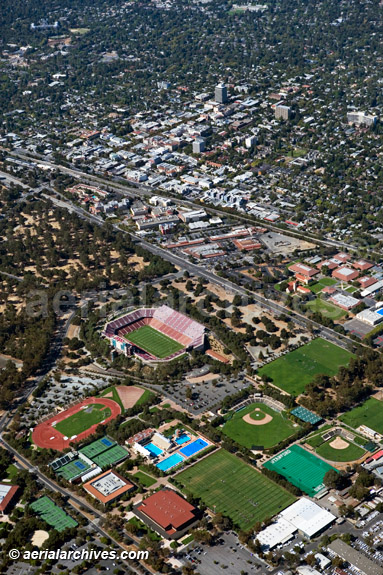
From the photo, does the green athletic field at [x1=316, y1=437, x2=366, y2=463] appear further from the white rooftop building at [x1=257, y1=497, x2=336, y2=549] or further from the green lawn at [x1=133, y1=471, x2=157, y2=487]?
the green lawn at [x1=133, y1=471, x2=157, y2=487]

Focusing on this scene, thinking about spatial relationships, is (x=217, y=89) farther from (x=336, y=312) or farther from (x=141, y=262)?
(x=336, y=312)

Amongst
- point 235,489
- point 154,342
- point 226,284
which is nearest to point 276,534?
point 235,489

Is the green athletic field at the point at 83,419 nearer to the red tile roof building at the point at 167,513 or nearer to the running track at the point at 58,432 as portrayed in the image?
the running track at the point at 58,432

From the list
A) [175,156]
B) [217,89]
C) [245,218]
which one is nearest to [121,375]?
[245,218]

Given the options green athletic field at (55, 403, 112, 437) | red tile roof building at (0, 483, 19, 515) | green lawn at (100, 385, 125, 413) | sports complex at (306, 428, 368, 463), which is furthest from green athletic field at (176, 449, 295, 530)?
red tile roof building at (0, 483, 19, 515)

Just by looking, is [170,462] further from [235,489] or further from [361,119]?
[361,119]
